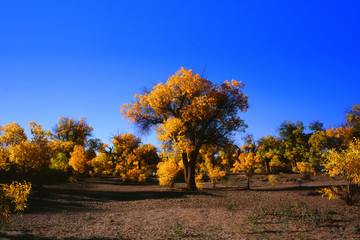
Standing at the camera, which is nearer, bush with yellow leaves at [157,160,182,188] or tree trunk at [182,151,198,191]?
bush with yellow leaves at [157,160,182,188]

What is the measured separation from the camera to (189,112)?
758 inches

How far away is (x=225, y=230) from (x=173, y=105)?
12947mm

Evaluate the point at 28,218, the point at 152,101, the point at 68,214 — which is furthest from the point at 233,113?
the point at 28,218

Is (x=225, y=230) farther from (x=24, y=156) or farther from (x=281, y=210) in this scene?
(x=24, y=156)

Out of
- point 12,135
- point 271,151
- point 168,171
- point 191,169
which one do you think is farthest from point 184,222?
point 271,151

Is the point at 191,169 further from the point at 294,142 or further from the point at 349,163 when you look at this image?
the point at 294,142

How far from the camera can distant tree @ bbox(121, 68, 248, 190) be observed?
1930 cm

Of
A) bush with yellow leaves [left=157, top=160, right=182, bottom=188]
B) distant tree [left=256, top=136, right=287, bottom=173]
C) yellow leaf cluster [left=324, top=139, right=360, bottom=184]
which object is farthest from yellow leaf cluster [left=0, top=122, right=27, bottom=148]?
distant tree [left=256, top=136, right=287, bottom=173]

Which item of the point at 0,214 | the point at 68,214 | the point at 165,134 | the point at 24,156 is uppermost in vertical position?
the point at 165,134

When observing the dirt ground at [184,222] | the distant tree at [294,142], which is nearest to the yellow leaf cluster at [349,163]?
the dirt ground at [184,222]

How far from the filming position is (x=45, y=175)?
32.5m

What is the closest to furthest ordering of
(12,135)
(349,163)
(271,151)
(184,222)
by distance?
(184,222) < (349,163) < (12,135) < (271,151)

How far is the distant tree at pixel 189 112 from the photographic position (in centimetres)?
1930

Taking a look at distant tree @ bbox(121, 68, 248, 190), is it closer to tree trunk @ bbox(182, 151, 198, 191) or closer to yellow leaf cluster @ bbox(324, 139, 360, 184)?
tree trunk @ bbox(182, 151, 198, 191)
